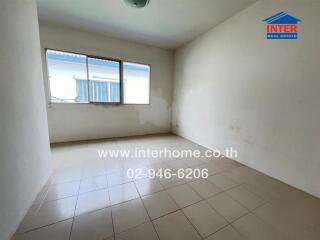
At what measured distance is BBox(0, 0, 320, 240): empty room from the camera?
119cm

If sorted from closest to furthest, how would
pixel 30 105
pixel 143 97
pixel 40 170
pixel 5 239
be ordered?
pixel 5 239
pixel 30 105
pixel 40 170
pixel 143 97

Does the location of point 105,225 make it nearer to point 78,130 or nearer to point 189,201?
point 189,201

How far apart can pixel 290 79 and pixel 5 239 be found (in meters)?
A: 3.18

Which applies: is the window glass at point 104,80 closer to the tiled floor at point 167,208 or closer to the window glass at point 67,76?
the window glass at point 67,76

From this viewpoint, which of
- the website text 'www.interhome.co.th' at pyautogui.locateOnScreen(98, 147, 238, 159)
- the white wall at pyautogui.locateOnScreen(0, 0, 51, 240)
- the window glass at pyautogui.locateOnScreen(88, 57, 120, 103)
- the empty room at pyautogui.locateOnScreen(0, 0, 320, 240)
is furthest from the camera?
A: the window glass at pyautogui.locateOnScreen(88, 57, 120, 103)

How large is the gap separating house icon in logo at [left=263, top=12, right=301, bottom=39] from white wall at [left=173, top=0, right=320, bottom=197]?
2.2 inches

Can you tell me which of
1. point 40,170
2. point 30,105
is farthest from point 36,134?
point 40,170

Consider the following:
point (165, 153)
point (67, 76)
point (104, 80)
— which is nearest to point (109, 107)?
point (104, 80)

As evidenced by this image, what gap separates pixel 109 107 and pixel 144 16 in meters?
2.19

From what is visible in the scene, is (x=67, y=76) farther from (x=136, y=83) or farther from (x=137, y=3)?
(x=137, y=3)

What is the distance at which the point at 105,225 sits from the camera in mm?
1172

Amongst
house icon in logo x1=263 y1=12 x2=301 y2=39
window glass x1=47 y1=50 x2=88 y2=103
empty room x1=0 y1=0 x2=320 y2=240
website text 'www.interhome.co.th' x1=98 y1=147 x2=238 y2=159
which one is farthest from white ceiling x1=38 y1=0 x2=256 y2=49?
website text 'www.interhome.co.th' x1=98 y1=147 x2=238 y2=159

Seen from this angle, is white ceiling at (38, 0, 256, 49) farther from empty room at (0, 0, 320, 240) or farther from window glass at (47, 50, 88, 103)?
window glass at (47, 50, 88, 103)

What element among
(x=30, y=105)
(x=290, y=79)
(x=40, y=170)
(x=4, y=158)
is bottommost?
(x=40, y=170)
